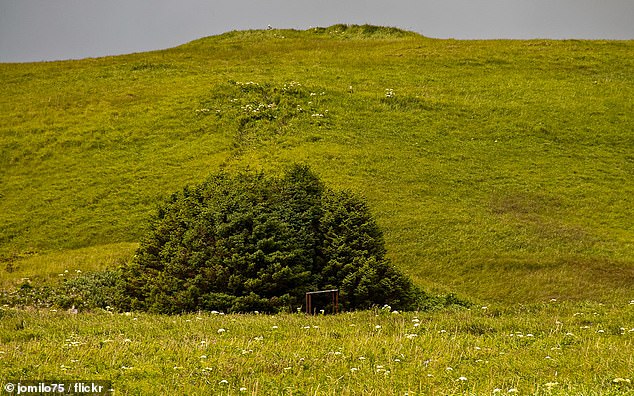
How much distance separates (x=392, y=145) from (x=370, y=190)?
768cm

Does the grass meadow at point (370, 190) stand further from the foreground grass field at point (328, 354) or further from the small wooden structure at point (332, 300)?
the small wooden structure at point (332, 300)

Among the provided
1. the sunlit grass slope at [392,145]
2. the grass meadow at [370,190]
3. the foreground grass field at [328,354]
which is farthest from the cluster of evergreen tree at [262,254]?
the sunlit grass slope at [392,145]

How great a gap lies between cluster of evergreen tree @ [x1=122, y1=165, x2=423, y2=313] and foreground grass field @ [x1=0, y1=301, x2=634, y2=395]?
324 cm

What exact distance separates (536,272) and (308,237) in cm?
1170

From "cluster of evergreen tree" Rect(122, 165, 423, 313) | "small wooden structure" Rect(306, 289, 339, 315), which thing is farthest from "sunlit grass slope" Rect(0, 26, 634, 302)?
"small wooden structure" Rect(306, 289, 339, 315)

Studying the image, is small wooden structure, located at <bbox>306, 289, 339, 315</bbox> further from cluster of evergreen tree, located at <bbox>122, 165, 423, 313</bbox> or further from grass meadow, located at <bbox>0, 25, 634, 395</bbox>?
grass meadow, located at <bbox>0, 25, 634, 395</bbox>

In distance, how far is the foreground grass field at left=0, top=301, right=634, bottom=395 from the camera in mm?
9234

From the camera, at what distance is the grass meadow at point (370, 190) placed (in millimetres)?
10617

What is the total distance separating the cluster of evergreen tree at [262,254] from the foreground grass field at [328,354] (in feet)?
10.6

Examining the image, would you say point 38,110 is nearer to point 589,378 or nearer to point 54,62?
point 54,62

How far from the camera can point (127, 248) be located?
31984 millimetres

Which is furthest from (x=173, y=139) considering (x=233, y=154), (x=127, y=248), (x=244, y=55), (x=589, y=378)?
(x=589, y=378)

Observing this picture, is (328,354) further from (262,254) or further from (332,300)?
(332,300)

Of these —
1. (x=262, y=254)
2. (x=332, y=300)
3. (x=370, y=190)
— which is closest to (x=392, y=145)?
(x=370, y=190)
